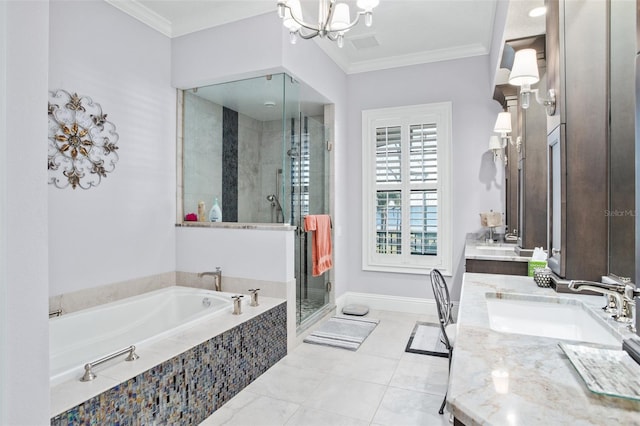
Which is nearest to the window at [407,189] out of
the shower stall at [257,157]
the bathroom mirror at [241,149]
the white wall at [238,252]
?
the shower stall at [257,157]

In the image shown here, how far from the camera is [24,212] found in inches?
35.7

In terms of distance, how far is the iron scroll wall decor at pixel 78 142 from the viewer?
247cm

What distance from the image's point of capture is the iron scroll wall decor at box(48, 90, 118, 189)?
8.11 feet

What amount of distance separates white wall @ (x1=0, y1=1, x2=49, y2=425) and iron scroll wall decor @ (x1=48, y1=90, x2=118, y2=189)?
5.91ft

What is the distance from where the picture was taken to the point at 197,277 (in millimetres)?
3389

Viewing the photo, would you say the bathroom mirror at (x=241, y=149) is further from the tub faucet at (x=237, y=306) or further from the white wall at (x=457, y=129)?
the white wall at (x=457, y=129)

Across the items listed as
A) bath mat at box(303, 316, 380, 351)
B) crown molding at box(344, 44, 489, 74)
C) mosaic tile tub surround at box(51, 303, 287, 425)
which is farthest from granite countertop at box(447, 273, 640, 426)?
crown molding at box(344, 44, 489, 74)

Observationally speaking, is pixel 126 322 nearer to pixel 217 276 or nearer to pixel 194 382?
pixel 217 276

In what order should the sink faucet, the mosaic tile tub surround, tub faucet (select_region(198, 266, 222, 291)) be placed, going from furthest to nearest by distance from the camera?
tub faucet (select_region(198, 266, 222, 291)), the mosaic tile tub surround, the sink faucet

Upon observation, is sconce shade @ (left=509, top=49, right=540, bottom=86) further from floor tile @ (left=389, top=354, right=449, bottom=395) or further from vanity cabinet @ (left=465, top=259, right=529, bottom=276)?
floor tile @ (left=389, top=354, right=449, bottom=395)

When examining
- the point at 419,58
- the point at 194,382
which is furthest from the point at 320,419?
the point at 419,58

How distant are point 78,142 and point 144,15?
132cm

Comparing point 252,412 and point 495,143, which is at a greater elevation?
point 495,143

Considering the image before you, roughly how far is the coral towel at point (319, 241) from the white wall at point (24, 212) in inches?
106
